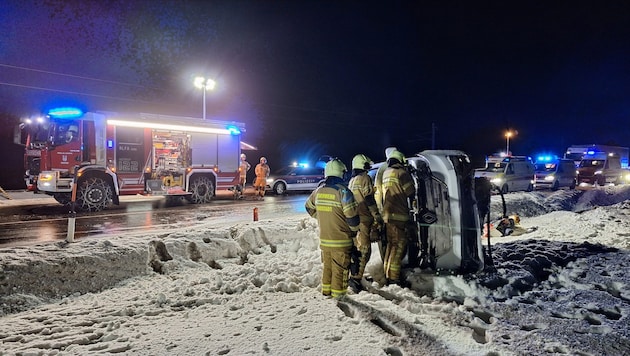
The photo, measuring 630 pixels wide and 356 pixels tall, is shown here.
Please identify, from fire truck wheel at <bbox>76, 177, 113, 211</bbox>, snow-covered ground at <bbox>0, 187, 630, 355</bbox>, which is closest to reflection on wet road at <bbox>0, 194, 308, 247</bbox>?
fire truck wheel at <bbox>76, 177, 113, 211</bbox>

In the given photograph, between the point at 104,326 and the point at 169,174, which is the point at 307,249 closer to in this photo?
the point at 104,326

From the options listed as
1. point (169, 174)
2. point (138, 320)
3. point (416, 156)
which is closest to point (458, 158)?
point (416, 156)

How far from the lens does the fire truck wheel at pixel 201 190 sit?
51.8ft

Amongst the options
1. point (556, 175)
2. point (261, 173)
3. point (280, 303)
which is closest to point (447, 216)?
point (280, 303)

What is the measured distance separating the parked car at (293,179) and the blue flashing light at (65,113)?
9.60m

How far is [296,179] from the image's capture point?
862 inches

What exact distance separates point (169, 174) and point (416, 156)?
11.7 metres

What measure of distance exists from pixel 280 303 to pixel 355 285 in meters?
1.02

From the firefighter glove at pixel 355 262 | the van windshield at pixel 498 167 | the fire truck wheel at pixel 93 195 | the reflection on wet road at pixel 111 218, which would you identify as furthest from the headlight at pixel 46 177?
the van windshield at pixel 498 167

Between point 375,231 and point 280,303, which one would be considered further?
point 375,231

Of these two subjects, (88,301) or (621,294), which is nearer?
(621,294)

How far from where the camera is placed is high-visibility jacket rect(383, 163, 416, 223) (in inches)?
214

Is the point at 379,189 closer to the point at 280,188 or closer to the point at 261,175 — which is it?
the point at 261,175

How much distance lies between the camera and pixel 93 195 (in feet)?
42.9
